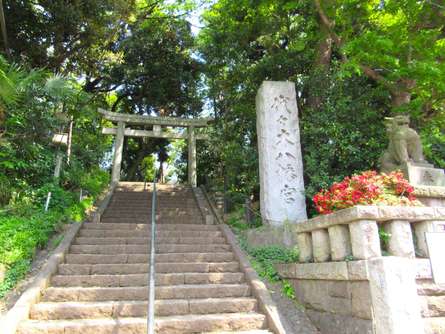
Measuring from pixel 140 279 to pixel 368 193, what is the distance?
11.7 ft

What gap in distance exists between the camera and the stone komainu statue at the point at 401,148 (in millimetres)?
6469

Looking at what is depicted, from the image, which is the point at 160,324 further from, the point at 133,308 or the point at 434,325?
the point at 434,325

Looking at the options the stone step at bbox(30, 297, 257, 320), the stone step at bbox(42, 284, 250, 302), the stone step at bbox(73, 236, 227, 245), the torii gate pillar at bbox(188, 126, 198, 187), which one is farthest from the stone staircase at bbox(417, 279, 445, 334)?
the torii gate pillar at bbox(188, 126, 198, 187)

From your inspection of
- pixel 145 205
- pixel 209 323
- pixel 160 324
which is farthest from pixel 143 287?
pixel 145 205

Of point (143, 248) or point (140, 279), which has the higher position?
point (143, 248)

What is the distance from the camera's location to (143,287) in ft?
17.1

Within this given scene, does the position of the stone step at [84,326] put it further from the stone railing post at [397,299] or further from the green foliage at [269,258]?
the stone railing post at [397,299]

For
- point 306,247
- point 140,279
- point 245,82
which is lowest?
point 140,279

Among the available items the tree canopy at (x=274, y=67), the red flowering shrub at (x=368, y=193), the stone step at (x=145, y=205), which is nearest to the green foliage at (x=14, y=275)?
the tree canopy at (x=274, y=67)

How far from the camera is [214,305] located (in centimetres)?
485

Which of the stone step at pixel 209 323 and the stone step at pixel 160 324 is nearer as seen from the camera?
the stone step at pixel 160 324

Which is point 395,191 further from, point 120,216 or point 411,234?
point 120,216

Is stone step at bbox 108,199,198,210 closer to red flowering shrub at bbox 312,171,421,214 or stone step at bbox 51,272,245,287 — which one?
stone step at bbox 51,272,245,287

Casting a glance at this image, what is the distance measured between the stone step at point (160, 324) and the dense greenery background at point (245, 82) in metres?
1.35
